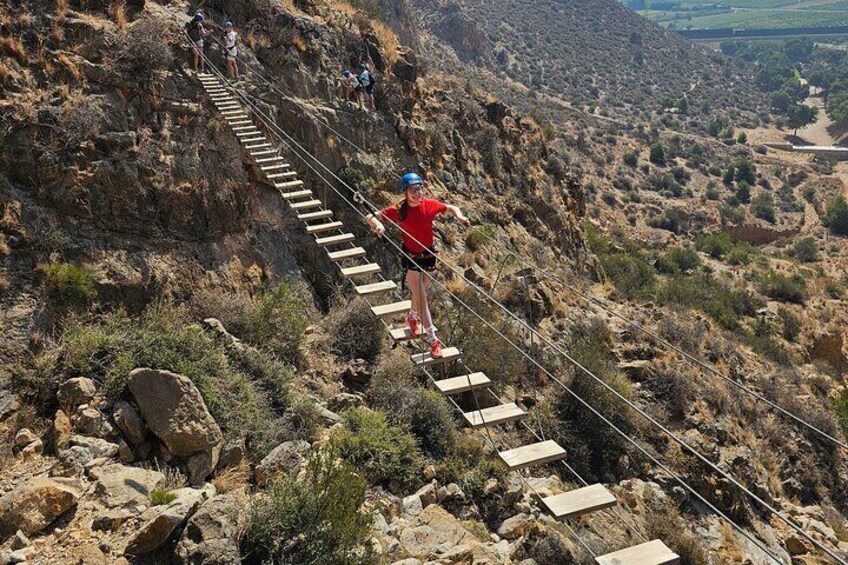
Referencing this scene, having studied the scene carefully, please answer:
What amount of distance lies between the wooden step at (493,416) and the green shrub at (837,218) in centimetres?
5747

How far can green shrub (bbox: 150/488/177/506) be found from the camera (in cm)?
559

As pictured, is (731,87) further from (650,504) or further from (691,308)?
(650,504)

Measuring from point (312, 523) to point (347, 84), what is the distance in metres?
12.5

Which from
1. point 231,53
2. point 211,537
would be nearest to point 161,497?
point 211,537

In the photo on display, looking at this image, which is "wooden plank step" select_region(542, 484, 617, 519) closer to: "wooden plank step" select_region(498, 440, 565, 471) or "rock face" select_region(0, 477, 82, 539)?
"wooden plank step" select_region(498, 440, 565, 471)

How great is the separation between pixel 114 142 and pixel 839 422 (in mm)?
20546

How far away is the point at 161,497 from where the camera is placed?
5.60 m

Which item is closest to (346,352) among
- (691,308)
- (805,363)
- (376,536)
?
(376,536)

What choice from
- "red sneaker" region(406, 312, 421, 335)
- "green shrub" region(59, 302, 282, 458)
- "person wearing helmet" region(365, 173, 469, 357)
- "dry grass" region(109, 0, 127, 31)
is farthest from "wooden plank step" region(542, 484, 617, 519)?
"dry grass" region(109, 0, 127, 31)

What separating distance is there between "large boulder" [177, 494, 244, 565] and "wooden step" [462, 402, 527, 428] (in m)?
2.45

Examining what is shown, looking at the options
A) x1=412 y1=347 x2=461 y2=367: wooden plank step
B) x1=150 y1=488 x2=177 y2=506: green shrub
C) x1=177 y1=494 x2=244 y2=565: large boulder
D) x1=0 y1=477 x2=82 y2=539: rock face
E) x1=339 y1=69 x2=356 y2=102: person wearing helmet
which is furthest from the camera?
x1=339 y1=69 x2=356 y2=102: person wearing helmet

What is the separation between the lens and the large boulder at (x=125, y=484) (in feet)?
18.4

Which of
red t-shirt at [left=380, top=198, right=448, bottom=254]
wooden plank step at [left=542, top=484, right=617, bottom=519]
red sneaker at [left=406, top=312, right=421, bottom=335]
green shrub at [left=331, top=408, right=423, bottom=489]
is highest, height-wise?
red t-shirt at [left=380, top=198, right=448, bottom=254]

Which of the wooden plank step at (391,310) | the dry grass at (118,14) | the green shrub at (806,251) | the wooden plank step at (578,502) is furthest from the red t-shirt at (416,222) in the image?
the green shrub at (806,251)
